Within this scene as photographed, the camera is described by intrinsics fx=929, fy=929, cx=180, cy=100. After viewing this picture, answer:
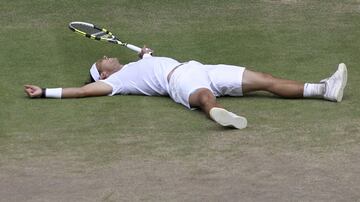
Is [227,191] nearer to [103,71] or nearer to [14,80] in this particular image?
[103,71]

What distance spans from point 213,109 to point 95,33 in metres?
3.40

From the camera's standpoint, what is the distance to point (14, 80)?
396 inches

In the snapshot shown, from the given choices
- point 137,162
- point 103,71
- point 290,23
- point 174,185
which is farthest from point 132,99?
point 290,23

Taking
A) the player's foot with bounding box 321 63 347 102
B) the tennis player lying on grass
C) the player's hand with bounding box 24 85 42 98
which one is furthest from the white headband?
the player's foot with bounding box 321 63 347 102

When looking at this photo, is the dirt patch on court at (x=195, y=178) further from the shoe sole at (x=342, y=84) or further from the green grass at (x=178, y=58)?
the shoe sole at (x=342, y=84)

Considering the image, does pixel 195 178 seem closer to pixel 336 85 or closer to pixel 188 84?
pixel 188 84

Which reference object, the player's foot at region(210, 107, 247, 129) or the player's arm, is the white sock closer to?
the player's foot at region(210, 107, 247, 129)

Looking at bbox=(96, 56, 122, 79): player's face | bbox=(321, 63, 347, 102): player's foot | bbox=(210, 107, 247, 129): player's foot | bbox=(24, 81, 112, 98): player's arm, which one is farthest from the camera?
bbox=(96, 56, 122, 79): player's face

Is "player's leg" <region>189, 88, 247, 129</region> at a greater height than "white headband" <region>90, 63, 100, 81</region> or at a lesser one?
greater

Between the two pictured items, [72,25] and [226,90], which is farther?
[72,25]

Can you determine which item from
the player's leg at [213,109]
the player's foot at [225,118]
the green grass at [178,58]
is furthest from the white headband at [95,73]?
the player's foot at [225,118]

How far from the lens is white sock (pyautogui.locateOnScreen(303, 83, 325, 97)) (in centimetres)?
888

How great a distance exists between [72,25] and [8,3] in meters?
3.06

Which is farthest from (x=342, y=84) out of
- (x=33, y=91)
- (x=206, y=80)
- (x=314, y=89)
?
(x=33, y=91)
